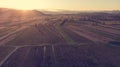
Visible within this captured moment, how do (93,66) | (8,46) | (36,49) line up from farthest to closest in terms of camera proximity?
(8,46), (36,49), (93,66)

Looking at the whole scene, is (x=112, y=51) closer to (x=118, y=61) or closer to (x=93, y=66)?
(x=118, y=61)

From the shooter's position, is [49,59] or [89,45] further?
[89,45]

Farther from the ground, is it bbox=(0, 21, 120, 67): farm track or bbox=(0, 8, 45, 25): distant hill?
bbox=(0, 21, 120, 67): farm track

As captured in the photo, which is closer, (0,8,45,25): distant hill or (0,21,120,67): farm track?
(0,21,120,67): farm track

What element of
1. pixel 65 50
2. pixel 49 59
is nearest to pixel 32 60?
pixel 49 59

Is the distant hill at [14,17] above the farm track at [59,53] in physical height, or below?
below

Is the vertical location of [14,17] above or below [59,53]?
below

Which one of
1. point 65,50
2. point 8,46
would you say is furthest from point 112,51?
point 8,46

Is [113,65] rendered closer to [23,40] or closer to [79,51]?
[79,51]

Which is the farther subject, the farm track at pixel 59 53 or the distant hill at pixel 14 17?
the distant hill at pixel 14 17

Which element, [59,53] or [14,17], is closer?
[59,53]

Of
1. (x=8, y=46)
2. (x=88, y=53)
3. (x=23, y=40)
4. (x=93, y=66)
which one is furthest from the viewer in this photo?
(x=23, y=40)
